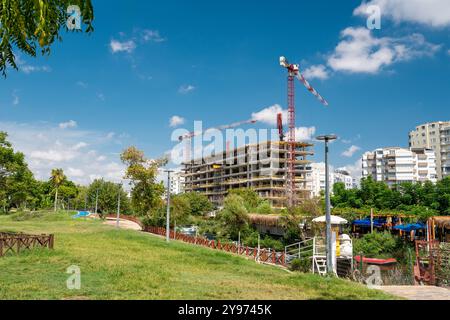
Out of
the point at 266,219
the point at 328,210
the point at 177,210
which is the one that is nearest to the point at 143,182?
the point at 177,210

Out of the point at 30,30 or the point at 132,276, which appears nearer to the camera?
the point at 30,30

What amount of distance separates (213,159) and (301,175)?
33.6 m

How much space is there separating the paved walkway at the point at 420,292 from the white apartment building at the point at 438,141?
112 meters

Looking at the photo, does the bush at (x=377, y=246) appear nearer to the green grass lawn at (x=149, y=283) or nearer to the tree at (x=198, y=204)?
the green grass lawn at (x=149, y=283)

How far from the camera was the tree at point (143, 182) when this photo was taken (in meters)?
46.7

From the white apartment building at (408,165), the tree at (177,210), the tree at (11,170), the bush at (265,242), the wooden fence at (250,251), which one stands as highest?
the white apartment building at (408,165)

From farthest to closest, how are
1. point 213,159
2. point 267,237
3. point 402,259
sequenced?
point 213,159 < point 267,237 < point 402,259

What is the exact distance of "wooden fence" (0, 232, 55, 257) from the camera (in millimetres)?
21531

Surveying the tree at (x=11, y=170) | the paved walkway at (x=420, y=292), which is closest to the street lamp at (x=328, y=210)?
the paved walkway at (x=420, y=292)

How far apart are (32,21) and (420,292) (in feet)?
41.0

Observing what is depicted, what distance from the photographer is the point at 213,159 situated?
129625mm

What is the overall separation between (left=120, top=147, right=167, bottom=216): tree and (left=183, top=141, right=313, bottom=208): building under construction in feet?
155
